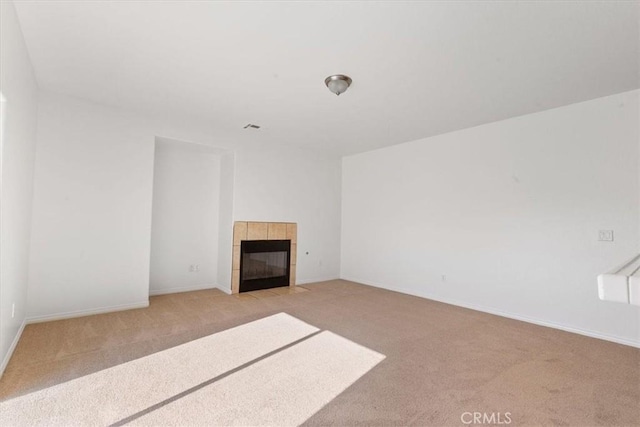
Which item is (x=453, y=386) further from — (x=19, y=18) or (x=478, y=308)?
(x=19, y=18)

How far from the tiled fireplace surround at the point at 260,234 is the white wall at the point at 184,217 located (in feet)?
2.26

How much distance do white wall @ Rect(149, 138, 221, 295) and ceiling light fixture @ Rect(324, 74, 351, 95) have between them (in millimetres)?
2642

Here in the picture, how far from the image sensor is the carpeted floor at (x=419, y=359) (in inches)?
75.1

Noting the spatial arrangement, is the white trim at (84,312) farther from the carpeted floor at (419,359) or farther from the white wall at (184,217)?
the white wall at (184,217)

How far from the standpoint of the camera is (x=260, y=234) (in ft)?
17.3

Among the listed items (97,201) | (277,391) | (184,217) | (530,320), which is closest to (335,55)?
(277,391)

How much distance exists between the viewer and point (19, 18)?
87.4 inches

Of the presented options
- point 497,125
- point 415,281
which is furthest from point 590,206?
point 415,281

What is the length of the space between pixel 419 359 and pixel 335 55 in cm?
281

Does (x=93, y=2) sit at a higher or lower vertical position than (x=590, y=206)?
higher

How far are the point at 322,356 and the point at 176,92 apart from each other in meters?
3.27

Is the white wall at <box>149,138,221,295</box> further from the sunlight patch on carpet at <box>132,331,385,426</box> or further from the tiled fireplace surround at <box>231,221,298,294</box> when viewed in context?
the sunlight patch on carpet at <box>132,331,385,426</box>

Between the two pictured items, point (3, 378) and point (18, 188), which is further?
point (18, 188)

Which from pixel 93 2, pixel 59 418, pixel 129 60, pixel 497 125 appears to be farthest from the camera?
pixel 497 125
